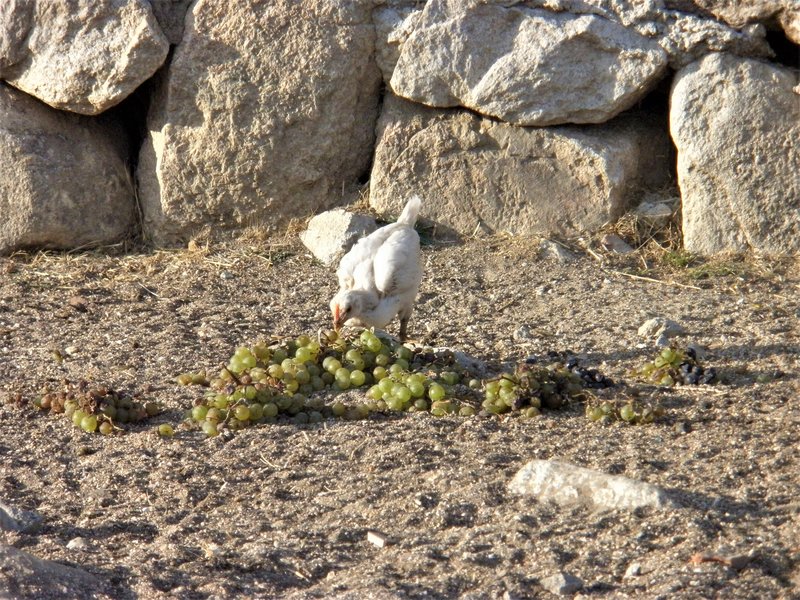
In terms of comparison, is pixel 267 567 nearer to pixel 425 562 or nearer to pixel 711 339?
pixel 425 562

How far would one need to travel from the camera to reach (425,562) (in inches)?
133

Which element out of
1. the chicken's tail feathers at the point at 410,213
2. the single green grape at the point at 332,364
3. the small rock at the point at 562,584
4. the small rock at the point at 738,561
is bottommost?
the small rock at the point at 562,584

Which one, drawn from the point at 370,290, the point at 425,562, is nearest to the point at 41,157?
the point at 370,290

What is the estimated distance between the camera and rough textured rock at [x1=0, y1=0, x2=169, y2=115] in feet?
23.2

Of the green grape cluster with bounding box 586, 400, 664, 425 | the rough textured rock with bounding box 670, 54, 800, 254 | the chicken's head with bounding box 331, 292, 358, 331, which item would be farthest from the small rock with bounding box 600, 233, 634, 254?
the green grape cluster with bounding box 586, 400, 664, 425

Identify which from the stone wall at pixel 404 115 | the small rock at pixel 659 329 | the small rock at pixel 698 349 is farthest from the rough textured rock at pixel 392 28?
the small rock at pixel 698 349

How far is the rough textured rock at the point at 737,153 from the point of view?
22.2ft

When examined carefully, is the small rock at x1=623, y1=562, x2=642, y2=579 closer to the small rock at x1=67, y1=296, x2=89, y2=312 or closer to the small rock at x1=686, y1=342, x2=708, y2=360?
the small rock at x1=686, y1=342, x2=708, y2=360

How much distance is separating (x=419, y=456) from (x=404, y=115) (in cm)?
357

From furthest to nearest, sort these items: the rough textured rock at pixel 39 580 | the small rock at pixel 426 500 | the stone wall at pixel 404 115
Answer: the stone wall at pixel 404 115
the small rock at pixel 426 500
the rough textured rock at pixel 39 580

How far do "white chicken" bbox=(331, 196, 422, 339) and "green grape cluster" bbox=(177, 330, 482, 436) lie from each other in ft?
1.16

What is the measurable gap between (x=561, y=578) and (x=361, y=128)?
4712 mm

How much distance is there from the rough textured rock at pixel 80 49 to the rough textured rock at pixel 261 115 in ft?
0.88

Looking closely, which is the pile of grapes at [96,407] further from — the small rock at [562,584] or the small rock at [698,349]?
the small rock at [698,349]
